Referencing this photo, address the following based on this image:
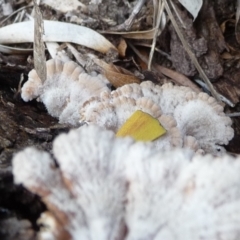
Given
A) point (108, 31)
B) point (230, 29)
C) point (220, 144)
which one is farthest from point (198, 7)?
point (220, 144)

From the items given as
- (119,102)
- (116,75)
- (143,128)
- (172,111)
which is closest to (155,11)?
(116,75)

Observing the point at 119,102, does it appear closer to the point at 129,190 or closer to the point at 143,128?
the point at 143,128

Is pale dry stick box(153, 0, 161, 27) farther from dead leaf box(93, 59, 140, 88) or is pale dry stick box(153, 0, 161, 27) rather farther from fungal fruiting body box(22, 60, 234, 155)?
fungal fruiting body box(22, 60, 234, 155)

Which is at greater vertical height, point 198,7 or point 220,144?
point 198,7

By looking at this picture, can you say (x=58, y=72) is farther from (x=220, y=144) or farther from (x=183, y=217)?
(x=183, y=217)

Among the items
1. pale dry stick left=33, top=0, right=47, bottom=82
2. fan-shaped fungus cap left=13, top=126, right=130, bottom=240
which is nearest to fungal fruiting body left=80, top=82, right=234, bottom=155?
pale dry stick left=33, top=0, right=47, bottom=82

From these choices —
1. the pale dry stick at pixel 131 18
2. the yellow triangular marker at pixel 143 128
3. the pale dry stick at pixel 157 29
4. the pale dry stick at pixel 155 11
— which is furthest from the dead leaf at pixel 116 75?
the yellow triangular marker at pixel 143 128
